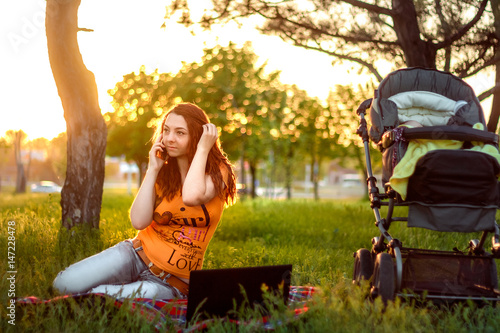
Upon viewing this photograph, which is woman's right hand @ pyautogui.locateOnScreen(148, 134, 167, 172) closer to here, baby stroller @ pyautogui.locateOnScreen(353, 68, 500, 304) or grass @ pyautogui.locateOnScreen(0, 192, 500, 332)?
grass @ pyautogui.locateOnScreen(0, 192, 500, 332)

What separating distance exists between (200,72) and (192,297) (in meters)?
19.3

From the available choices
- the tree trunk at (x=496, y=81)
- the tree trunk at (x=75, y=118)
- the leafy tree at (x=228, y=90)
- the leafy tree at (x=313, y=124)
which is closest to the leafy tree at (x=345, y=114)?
the leafy tree at (x=313, y=124)

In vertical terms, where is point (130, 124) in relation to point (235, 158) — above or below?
above

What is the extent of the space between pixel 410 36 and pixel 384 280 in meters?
4.34

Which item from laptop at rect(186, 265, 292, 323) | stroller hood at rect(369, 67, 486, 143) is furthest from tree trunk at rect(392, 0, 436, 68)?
laptop at rect(186, 265, 292, 323)

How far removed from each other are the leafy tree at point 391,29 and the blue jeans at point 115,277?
437 centimetres

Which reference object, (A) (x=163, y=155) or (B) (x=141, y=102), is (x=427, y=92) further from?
(B) (x=141, y=102)

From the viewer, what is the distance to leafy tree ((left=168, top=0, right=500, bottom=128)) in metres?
6.17

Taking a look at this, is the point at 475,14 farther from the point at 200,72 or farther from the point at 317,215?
the point at 200,72

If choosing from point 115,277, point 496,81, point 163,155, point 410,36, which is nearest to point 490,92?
point 496,81

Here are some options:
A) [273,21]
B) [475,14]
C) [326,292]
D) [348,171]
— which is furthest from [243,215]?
[348,171]

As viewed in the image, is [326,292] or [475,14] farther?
[475,14]

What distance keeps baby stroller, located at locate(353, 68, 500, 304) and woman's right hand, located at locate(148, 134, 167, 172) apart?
161 cm

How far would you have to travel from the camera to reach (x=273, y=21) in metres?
7.45
